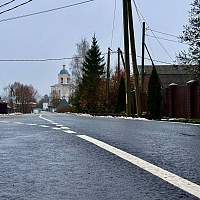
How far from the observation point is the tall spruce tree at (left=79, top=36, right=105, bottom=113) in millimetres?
61781

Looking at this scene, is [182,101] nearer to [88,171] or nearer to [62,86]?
[88,171]

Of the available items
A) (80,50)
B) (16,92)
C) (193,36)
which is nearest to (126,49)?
(193,36)

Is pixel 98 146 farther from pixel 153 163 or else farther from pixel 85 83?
pixel 85 83

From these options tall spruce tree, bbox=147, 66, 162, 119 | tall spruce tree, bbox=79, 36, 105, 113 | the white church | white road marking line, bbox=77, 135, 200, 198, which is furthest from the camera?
the white church

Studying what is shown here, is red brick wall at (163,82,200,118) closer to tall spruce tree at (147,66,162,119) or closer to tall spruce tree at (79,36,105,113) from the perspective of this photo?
tall spruce tree at (147,66,162,119)

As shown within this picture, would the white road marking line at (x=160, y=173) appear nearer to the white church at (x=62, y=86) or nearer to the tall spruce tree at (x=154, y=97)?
the tall spruce tree at (x=154, y=97)

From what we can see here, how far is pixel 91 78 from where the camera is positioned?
6462 centimetres

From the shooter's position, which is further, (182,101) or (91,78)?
(91,78)

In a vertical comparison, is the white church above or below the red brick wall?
above

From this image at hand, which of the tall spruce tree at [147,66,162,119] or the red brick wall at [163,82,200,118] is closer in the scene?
the red brick wall at [163,82,200,118]

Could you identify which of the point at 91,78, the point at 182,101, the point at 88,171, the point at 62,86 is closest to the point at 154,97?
the point at 182,101

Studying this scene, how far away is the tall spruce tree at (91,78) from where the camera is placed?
2432 inches

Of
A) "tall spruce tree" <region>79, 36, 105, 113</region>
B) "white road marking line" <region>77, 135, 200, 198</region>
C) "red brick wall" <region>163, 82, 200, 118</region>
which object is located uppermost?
"tall spruce tree" <region>79, 36, 105, 113</region>

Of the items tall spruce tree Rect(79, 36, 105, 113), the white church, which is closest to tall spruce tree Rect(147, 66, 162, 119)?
tall spruce tree Rect(79, 36, 105, 113)
